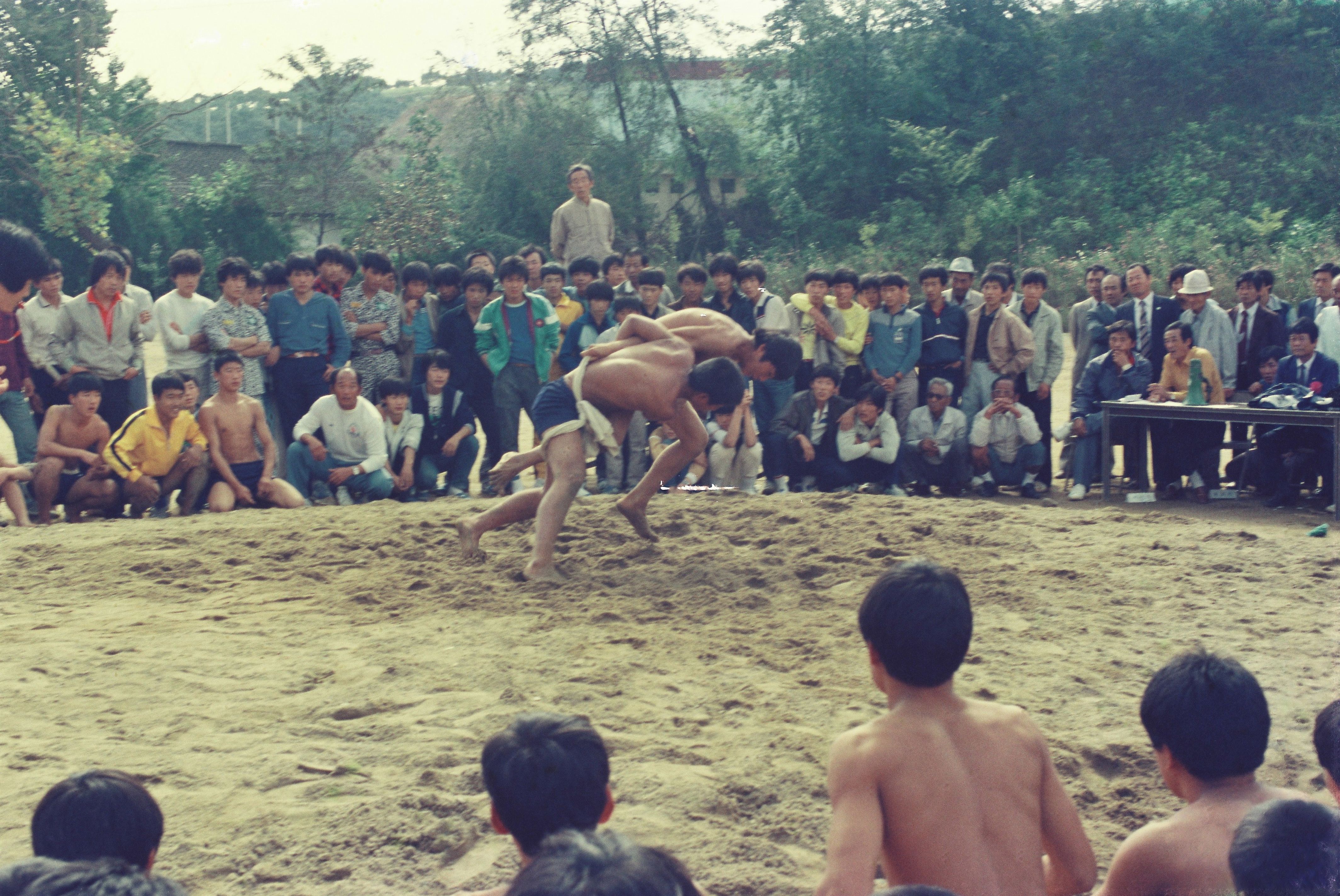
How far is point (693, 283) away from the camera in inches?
341

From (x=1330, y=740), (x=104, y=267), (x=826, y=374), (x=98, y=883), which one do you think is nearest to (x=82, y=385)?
(x=104, y=267)

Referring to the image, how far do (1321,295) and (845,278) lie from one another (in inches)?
136

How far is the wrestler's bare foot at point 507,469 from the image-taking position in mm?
6180

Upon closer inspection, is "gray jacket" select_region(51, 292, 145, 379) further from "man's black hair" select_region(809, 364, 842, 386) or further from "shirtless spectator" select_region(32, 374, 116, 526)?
"man's black hair" select_region(809, 364, 842, 386)

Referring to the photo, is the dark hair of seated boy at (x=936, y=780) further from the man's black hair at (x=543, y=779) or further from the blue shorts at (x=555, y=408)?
the blue shorts at (x=555, y=408)

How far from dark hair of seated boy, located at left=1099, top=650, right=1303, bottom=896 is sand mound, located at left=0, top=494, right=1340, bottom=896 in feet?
3.70

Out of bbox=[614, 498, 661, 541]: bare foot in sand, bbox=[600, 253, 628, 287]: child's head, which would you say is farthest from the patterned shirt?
bbox=[614, 498, 661, 541]: bare foot in sand

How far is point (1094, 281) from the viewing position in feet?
30.1

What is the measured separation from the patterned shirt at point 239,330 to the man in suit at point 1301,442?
6.93 meters

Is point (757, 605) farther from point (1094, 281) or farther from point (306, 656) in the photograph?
point (1094, 281)

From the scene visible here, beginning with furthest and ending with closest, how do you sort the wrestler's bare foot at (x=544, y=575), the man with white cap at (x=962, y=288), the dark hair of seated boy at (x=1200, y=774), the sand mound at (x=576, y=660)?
the man with white cap at (x=962, y=288) → the wrestler's bare foot at (x=544, y=575) → the sand mound at (x=576, y=660) → the dark hair of seated boy at (x=1200, y=774)

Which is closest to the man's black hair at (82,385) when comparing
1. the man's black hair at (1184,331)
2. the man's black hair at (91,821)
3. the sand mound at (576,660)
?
the sand mound at (576,660)

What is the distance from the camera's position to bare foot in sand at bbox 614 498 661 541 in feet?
20.6

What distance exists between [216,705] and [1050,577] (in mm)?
3906
